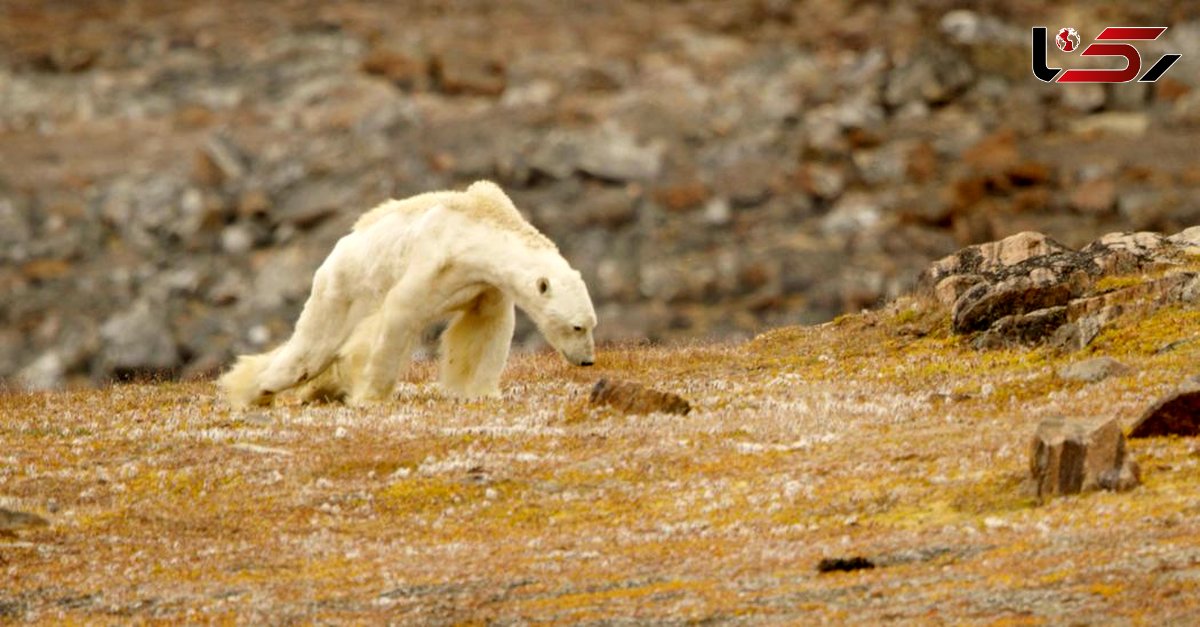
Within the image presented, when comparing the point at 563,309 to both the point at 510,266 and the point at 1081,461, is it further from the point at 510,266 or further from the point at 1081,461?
the point at 1081,461

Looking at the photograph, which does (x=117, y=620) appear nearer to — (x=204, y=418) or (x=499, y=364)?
(x=204, y=418)

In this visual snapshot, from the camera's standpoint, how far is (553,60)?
129 m

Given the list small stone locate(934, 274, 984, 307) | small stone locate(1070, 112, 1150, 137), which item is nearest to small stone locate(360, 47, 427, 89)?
small stone locate(1070, 112, 1150, 137)

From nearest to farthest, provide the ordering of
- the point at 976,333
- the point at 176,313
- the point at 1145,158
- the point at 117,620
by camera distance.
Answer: the point at 117,620
the point at 976,333
the point at 176,313
the point at 1145,158

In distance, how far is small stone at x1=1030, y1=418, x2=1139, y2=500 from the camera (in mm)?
18984

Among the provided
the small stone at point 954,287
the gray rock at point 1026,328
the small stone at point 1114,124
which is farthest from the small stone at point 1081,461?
the small stone at point 1114,124

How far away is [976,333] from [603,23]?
10625cm

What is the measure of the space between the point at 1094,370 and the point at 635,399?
547 centimetres

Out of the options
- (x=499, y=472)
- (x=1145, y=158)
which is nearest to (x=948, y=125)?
(x=1145, y=158)

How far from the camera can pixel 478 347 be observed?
28391 mm

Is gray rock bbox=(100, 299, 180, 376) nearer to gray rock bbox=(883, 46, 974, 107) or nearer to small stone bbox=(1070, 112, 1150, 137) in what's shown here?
gray rock bbox=(883, 46, 974, 107)

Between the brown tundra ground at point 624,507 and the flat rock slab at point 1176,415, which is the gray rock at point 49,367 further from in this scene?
the flat rock slab at point 1176,415

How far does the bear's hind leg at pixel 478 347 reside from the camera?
28234 millimetres

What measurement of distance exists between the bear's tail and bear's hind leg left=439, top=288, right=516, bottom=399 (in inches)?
100.0
